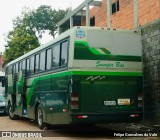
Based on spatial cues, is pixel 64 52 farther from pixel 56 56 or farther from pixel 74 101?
pixel 74 101

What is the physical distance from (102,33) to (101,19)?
15.6 m

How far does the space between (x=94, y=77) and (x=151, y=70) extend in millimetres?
3137

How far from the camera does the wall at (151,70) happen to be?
13.0m

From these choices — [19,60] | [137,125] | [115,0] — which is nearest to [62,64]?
[137,125]

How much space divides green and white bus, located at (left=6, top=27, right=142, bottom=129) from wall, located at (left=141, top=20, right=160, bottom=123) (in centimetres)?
147

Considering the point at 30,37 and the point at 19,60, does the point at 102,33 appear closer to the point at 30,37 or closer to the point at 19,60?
the point at 19,60

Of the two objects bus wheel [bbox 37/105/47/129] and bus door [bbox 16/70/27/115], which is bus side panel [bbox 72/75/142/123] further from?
bus door [bbox 16/70/27/115]

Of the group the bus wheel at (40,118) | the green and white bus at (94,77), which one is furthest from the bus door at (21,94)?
the green and white bus at (94,77)

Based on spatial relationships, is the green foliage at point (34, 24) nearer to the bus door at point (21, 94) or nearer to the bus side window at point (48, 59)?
the bus door at point (21, 94)

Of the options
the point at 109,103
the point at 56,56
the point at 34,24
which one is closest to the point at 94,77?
the point at 109,103

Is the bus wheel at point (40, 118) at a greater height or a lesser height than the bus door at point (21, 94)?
lesser

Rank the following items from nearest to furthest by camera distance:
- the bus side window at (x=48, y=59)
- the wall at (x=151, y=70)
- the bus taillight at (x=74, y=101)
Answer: the bus taillight at (x=74, y=101) → the bus side window at (x=48, y=59) → the wall at (x=151, y=70)

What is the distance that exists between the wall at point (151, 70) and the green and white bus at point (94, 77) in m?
1.47

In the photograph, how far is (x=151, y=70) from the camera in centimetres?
1338
